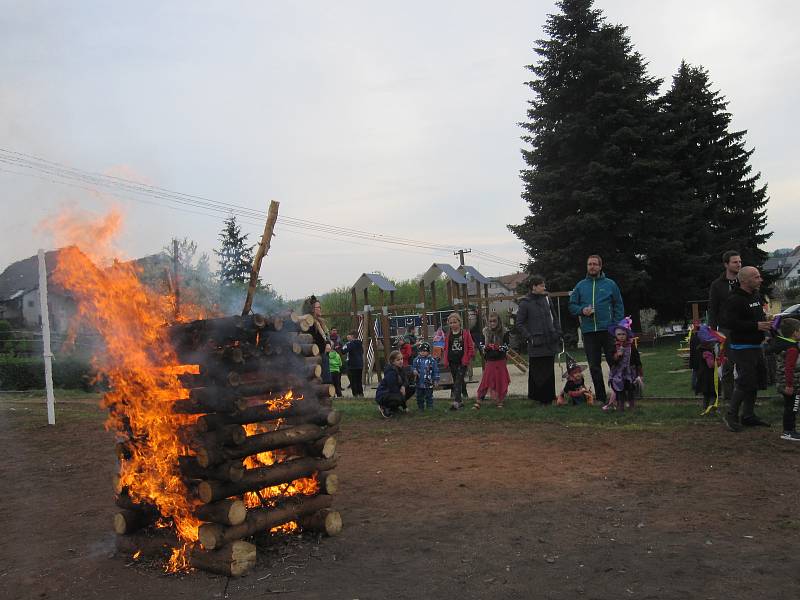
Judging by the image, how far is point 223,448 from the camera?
15.4 ft

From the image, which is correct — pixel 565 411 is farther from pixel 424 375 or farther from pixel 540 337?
pixel 424 375

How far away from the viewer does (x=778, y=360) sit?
10.0 meters

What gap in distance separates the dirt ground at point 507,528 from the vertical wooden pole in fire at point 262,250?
76.1 inches

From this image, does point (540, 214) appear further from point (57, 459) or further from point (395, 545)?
point (395, 545)

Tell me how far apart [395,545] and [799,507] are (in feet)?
10.2

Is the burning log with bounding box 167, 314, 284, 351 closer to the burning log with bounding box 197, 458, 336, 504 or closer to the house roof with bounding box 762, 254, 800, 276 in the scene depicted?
the burning log with bounding box 197, 458, 336, 504

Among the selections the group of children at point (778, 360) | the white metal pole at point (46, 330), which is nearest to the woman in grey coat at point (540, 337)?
the group of children at point (778, 360)

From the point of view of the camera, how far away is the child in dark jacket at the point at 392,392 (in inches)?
457

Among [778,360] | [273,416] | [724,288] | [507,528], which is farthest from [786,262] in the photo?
[273,416]

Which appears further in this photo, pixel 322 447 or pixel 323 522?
pixel 322 447

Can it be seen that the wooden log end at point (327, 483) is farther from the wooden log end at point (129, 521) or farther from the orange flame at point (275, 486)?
the wooden log end at point (129, 521)

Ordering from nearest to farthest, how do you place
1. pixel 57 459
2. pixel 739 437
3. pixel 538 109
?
pixel 739 437 < pixel 57 459 < pixel 538 109

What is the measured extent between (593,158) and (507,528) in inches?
1104

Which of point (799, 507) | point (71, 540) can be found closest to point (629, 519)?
point (799, 507)
